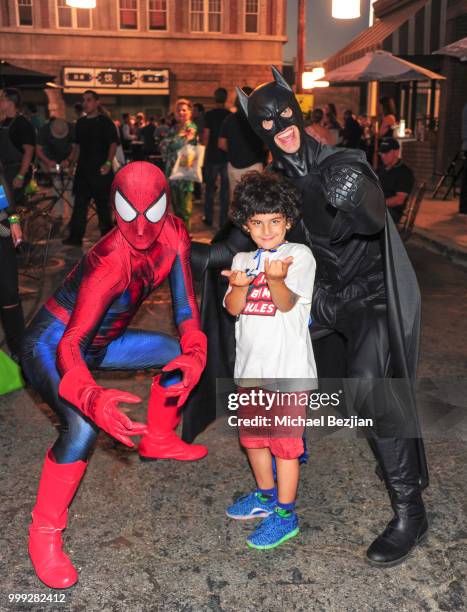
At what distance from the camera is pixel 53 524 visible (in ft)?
9.23

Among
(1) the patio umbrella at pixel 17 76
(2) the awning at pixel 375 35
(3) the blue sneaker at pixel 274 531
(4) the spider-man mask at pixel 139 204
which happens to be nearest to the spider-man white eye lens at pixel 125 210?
(4) the spider-man mask at pixel 139 204

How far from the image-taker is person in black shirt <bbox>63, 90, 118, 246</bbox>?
9.52 m

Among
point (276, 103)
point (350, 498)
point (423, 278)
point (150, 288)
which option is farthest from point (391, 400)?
point (423, 278)

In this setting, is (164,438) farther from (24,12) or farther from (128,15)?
(24,12)

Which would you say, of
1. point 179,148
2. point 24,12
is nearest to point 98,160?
point 179,148

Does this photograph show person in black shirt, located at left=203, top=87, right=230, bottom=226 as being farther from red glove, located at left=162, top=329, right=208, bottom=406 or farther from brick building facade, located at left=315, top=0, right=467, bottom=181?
red glove, located at left=162, top=329, right=208, bottom=406

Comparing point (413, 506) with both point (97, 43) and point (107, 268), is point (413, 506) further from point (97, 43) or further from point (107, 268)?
point (97, 43)

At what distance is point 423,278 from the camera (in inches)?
333

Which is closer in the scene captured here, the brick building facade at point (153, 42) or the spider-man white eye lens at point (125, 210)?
the spider-man white eye lens at point (125, 210)

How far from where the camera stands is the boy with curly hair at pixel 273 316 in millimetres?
2811

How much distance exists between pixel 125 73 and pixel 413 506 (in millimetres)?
35539

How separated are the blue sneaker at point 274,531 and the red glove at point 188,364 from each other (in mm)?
735

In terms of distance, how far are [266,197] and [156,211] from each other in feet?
1.48

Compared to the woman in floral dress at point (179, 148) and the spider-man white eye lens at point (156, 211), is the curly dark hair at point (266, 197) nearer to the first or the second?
the spider-man white eye lens at point (156, 211)
